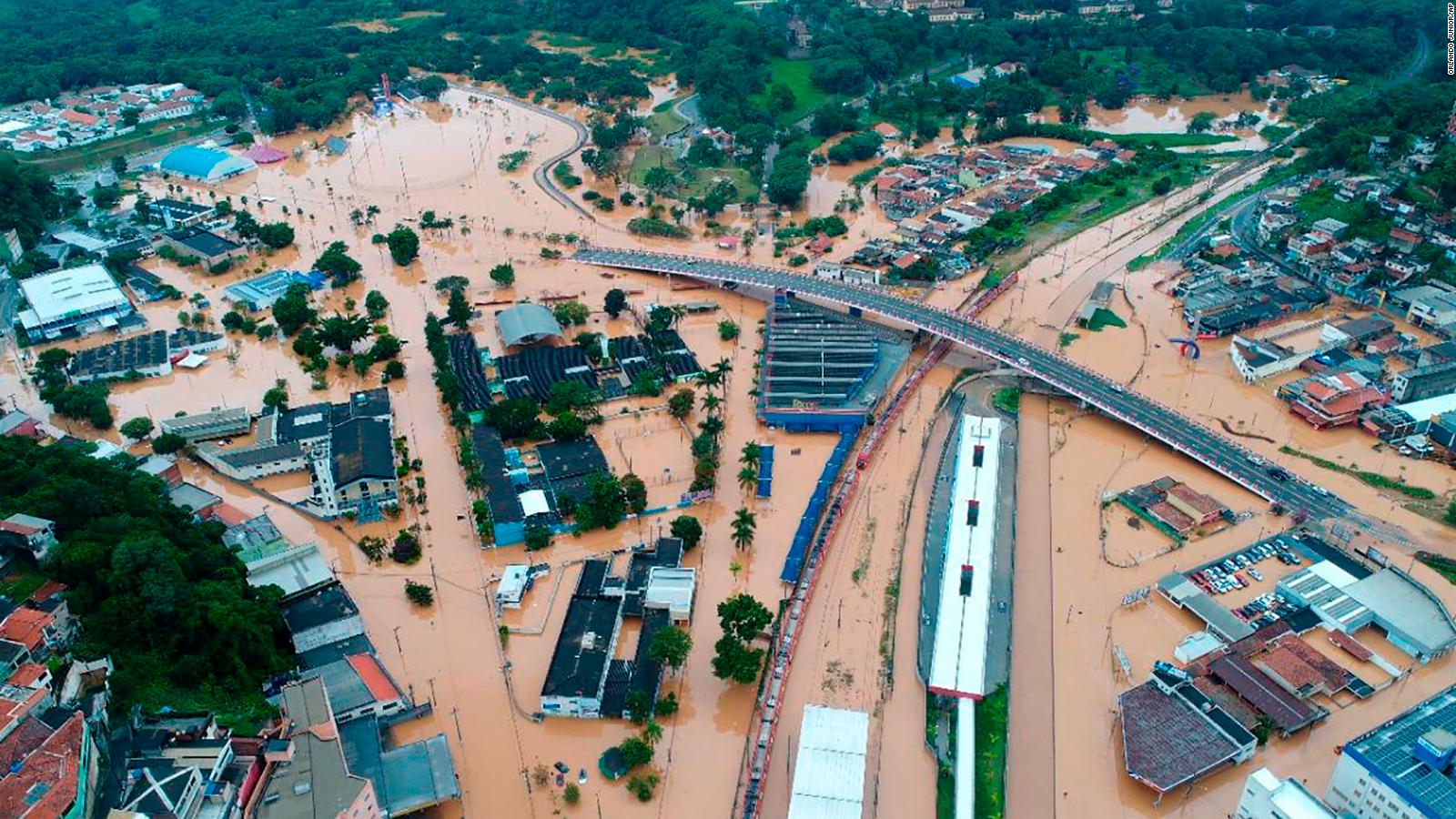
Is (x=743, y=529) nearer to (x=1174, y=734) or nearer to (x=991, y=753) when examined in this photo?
(x=991, y=753)

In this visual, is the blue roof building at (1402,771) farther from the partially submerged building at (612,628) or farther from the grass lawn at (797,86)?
the grass lawn at (797,86)

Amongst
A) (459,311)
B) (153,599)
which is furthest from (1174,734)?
(459,311)

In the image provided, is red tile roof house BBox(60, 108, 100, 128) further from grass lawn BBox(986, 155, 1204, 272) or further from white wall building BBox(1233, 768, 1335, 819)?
white wall building BBox(1233, 768, 1335, 819)

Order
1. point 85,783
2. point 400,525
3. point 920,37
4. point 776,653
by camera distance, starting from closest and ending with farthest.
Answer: point 85,783 → point 776,653 → point 400,525 → point 920,37

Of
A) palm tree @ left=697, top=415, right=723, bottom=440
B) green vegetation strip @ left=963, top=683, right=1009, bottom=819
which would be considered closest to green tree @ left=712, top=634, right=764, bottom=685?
green vegetation strip @ left=963, top=683, right=1009, bottom=819

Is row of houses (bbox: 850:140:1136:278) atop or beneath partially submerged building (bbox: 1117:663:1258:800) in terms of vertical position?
beneath

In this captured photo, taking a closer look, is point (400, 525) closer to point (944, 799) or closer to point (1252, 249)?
point (944, 799)

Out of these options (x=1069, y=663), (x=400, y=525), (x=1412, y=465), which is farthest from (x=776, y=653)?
(x=1412, y=465)
